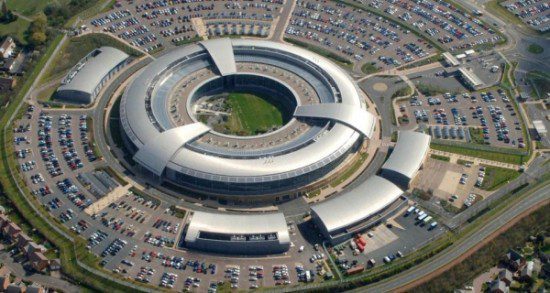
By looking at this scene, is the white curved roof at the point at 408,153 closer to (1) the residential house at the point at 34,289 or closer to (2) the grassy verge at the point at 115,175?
(2) the grassy verge at the point at 115,175

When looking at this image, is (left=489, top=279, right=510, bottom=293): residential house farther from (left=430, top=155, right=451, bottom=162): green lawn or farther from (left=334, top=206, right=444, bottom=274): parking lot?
(left=430, top=155, right=451, bottom=162): green lawn

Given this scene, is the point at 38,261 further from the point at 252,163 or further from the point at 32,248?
the point at 252,163

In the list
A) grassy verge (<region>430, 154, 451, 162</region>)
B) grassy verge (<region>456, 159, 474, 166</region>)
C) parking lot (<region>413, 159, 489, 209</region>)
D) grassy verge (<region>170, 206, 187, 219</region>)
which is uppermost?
grassy verge (<region>456, 159, 474, 166</region>)

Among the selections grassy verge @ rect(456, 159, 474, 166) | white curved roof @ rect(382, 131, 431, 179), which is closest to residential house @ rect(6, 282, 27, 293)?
white curved roof @ rect(382, 131, 431, 179)

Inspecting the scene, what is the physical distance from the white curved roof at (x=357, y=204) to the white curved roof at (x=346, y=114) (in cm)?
1972

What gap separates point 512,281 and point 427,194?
3345 cm

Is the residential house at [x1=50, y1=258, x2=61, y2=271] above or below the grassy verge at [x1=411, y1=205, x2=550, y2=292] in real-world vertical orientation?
below

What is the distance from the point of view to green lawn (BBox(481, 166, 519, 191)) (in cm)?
17777

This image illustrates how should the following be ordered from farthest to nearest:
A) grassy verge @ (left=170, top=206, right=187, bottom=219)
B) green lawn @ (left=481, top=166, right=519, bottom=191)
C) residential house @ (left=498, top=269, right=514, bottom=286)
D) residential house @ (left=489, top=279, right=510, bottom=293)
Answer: green lawn @ (left=481, top=166, right=519, bottom=191) < grassy verge @ (left=170, top=206, right=187, bottom=219) < residential house @ (left=498, top=269, right=514, bottom=286) < residential house @ (left=489, top=279, right=510, bottom=293)

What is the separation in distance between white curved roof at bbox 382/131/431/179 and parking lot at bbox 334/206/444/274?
13166 millimetres

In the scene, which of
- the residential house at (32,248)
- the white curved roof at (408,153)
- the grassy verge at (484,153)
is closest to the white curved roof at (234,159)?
the white curved roof at (408,153)

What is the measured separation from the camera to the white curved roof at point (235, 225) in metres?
154

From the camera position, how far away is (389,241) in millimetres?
159875

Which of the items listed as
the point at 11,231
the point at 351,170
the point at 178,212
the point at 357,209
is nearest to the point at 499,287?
the point at 357,209
